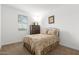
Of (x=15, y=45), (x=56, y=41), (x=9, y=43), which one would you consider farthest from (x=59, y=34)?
(x=9, y=43)

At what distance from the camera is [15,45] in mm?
A: 2703

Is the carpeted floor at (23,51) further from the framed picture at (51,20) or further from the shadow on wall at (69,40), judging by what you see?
the framed picture at (51,20)

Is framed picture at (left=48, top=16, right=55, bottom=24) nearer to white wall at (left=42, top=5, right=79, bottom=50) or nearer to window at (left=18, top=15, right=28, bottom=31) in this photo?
white wall at (left=42, top=5, right=79, bottom=50)

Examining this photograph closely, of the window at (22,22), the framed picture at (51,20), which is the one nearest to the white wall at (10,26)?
the window at (22,22)

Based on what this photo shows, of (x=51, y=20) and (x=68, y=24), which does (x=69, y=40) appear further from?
(x=51, y=20)

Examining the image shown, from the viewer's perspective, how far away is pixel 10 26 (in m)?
2.90

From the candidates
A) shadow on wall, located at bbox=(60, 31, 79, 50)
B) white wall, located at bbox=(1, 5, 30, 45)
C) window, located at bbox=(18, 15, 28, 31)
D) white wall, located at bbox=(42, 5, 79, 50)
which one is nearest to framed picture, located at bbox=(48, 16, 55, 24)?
white wall, located at bbox=(42, 5, 79, 50)

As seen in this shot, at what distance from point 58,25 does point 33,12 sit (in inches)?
60.1

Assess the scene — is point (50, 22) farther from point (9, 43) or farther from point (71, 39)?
point (9, 43)

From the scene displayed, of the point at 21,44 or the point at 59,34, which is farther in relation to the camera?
the point at 59,34

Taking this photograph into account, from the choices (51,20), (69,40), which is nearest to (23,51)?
(69,40)

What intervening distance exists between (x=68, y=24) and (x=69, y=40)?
65 centimetres

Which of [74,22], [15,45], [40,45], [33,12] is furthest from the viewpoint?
[33,12]

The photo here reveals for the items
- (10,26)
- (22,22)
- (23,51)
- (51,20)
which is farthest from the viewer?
(51,20)
